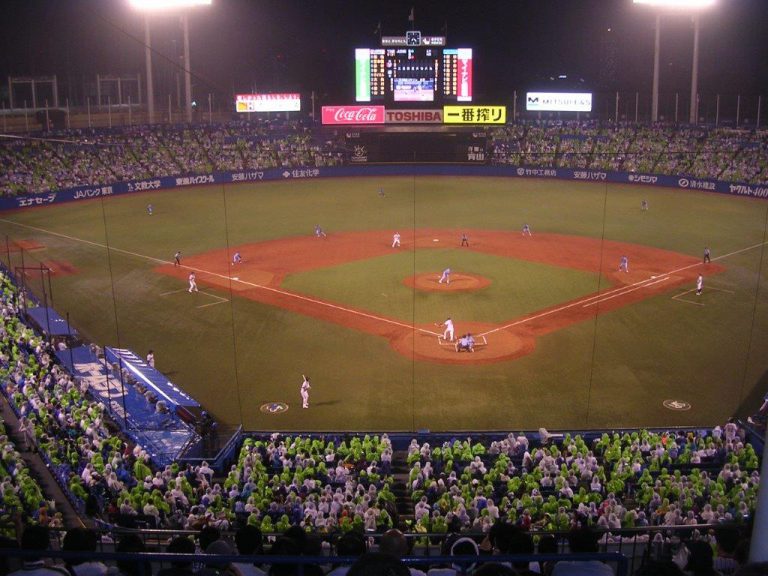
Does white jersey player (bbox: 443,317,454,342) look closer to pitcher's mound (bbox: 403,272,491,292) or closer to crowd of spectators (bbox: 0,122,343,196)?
pitcher's mound (bbox: 403,272,491,292)

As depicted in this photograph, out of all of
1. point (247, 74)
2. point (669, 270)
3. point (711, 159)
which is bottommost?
point (669, 270)

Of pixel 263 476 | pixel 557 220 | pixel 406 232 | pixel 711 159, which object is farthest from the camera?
pixel 711 159

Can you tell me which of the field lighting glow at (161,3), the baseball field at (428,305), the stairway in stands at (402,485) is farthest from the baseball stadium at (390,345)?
the field lighting glow at (161,3)

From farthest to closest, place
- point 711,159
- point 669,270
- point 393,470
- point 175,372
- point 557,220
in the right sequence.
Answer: point 711,159, point 557,220, point 669,270, point 175,372, point 393,470

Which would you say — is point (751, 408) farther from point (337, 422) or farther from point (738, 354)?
point (337, 422)

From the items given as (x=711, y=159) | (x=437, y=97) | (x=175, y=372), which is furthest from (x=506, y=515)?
(x=711, y=159)

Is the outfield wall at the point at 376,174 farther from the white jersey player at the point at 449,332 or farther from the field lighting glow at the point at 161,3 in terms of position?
the white jersey player at the point at 449,332

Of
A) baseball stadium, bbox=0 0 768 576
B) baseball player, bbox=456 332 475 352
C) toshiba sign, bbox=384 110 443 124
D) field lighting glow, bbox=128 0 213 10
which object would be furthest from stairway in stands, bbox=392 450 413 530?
field lighting glow, bbox=128 0 213 10
